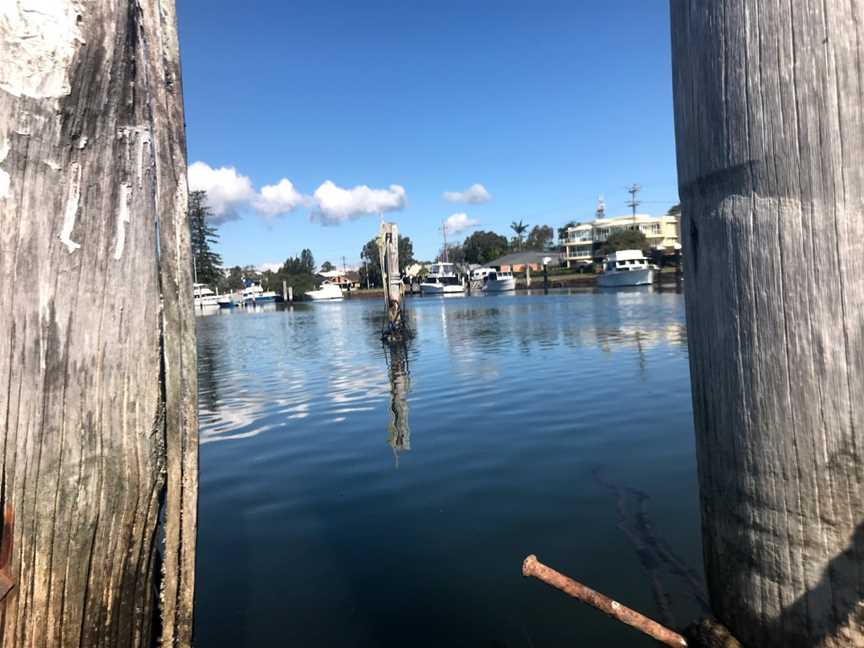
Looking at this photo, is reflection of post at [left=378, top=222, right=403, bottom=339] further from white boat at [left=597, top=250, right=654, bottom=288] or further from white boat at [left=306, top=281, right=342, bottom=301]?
white boat at [left=306, top=281, right=342, bottom=301]

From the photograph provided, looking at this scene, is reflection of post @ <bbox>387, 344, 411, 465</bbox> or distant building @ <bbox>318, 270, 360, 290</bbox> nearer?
reflection of post @ <bbox>387, 344, 411, 465</bbox>

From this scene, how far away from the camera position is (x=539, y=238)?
129m

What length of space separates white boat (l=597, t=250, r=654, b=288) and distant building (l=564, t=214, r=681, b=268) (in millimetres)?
34158

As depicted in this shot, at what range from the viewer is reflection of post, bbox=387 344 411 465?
7.25 metres

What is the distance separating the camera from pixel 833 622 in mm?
1323

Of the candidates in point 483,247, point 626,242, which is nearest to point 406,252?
point 483,247

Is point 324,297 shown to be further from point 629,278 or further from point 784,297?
point 784,297

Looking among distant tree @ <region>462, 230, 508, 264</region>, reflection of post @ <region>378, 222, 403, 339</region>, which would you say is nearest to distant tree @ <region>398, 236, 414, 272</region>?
distant tree @ <region>462, 230, 508, 264</region>

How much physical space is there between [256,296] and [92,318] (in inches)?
4043

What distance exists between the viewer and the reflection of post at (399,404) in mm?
7246

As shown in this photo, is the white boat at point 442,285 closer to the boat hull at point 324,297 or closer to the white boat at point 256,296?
the boat hull at point 324,297

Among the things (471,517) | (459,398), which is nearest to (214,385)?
(459,398)

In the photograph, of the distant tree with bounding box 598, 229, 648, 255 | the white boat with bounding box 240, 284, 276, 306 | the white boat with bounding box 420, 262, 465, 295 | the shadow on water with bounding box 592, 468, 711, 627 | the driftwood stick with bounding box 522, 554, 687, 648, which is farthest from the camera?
the white boat with bounding box 240, 284, 276, 306

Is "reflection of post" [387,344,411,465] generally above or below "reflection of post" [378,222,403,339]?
below
